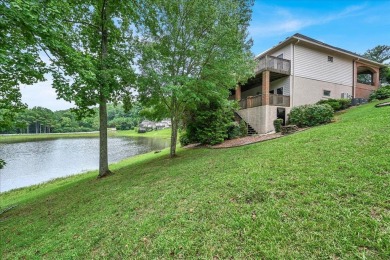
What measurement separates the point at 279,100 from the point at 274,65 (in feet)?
8.73

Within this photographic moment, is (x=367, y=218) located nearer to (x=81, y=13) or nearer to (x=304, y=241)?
(x=304, y=241)

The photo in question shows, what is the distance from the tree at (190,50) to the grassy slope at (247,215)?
4.26 metres

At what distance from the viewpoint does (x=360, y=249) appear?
7.00ft

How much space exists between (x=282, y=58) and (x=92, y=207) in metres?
15.9

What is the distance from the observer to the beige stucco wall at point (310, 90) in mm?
15242

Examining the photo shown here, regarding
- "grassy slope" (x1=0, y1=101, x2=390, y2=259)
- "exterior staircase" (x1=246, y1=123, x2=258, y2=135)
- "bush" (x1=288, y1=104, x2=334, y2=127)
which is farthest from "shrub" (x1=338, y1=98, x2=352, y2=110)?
"grassy slope" (x1=0, y1=101, x2=390, y2=259)

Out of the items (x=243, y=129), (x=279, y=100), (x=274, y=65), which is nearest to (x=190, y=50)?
(x=243, y=129)

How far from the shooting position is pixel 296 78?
1520 cm

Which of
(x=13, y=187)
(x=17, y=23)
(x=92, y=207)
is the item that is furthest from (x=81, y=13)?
(x=13, y=187)

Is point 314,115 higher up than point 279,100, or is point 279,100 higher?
point 279,100

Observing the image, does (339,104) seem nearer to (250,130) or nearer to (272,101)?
(272,101)

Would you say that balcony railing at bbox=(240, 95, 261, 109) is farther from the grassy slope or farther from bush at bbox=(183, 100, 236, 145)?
the grassy slope

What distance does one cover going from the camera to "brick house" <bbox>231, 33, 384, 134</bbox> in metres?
14.3

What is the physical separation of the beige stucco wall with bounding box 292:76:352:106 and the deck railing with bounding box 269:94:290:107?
0.56 metres
